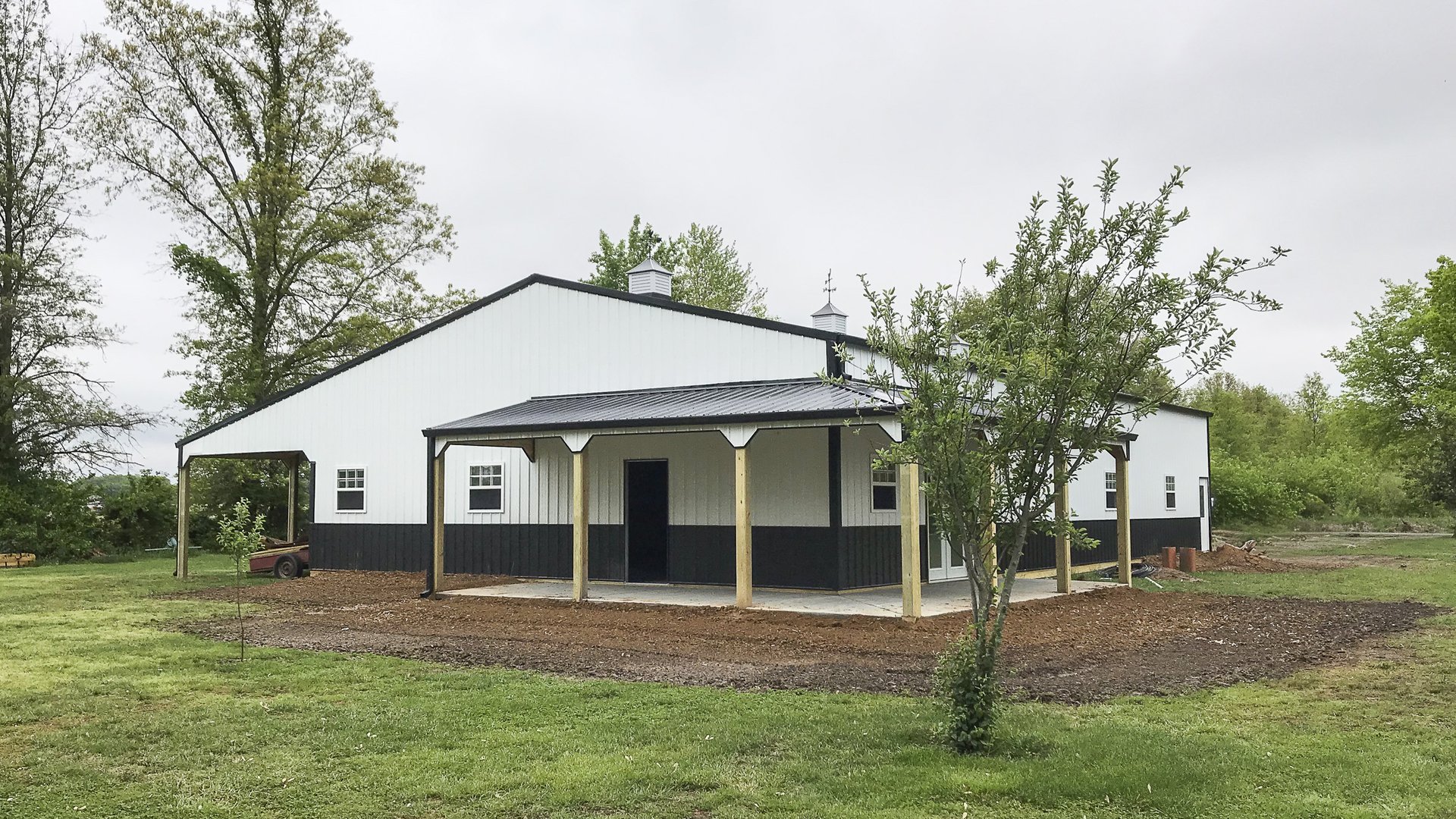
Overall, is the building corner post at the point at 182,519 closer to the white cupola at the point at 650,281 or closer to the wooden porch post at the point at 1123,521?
the white cupola at the point at 650,281

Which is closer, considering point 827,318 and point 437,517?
point 437,517

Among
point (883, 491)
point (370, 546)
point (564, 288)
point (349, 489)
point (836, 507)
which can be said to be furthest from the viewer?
point (349, 489)

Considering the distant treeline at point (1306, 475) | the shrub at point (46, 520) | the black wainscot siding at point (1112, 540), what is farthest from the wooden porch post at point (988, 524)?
the distant treeline at point (1306, 475)

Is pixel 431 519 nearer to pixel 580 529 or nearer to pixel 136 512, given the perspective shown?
pixel 580 529

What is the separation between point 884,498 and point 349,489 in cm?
1139

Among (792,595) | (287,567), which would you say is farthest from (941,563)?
(287,567)

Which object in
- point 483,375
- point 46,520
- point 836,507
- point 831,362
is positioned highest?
point 483,375

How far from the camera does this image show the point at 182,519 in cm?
2198

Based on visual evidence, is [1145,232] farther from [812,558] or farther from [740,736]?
[812,558]

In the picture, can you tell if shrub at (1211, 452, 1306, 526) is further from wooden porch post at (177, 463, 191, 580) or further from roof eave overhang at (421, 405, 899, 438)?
wooden porch post at (177, 463, 191, 580)

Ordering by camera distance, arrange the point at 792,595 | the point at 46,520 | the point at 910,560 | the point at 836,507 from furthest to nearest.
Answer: the point at 46,520, the point at 836,507, the point at 792,595, the point at 910,560

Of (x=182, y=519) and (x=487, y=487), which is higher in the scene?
(x=487, y=487)

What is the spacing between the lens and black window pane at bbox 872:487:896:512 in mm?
16047

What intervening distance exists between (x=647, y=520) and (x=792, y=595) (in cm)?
351
